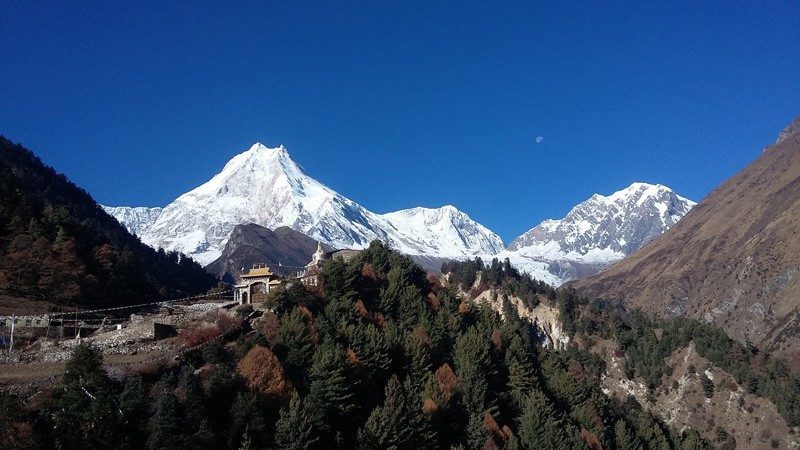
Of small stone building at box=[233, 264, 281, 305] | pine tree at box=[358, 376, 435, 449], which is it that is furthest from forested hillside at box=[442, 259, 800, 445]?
pine tree at box=[358, 376, 435, 449]

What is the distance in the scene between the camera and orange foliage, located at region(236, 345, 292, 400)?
52.8 meters

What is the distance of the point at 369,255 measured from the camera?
107 metres

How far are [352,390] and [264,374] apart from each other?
30.2 ft

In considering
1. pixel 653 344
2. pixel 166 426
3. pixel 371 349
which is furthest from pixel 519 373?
pixel 653 344

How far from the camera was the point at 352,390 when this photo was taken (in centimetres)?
5912

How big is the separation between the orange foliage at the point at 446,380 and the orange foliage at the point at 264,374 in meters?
18.9

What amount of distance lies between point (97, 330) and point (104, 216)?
467 ft

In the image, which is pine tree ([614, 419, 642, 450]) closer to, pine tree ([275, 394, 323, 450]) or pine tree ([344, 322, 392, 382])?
pine tree ([344, 322, 392, 382])


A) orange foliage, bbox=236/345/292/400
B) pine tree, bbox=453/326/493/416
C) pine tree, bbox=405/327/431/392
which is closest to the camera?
orange foliage, bbox=236/345/292/400

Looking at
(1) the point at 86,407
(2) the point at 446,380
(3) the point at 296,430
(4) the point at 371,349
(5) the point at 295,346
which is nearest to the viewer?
(1) the point at 86,407

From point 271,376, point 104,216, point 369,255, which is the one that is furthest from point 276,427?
point 104,216

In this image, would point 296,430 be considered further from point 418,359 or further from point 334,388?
point 418,359

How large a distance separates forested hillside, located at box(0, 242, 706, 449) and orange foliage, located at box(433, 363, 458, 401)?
16cm

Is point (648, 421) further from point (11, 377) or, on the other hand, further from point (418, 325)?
point (11, 377)
